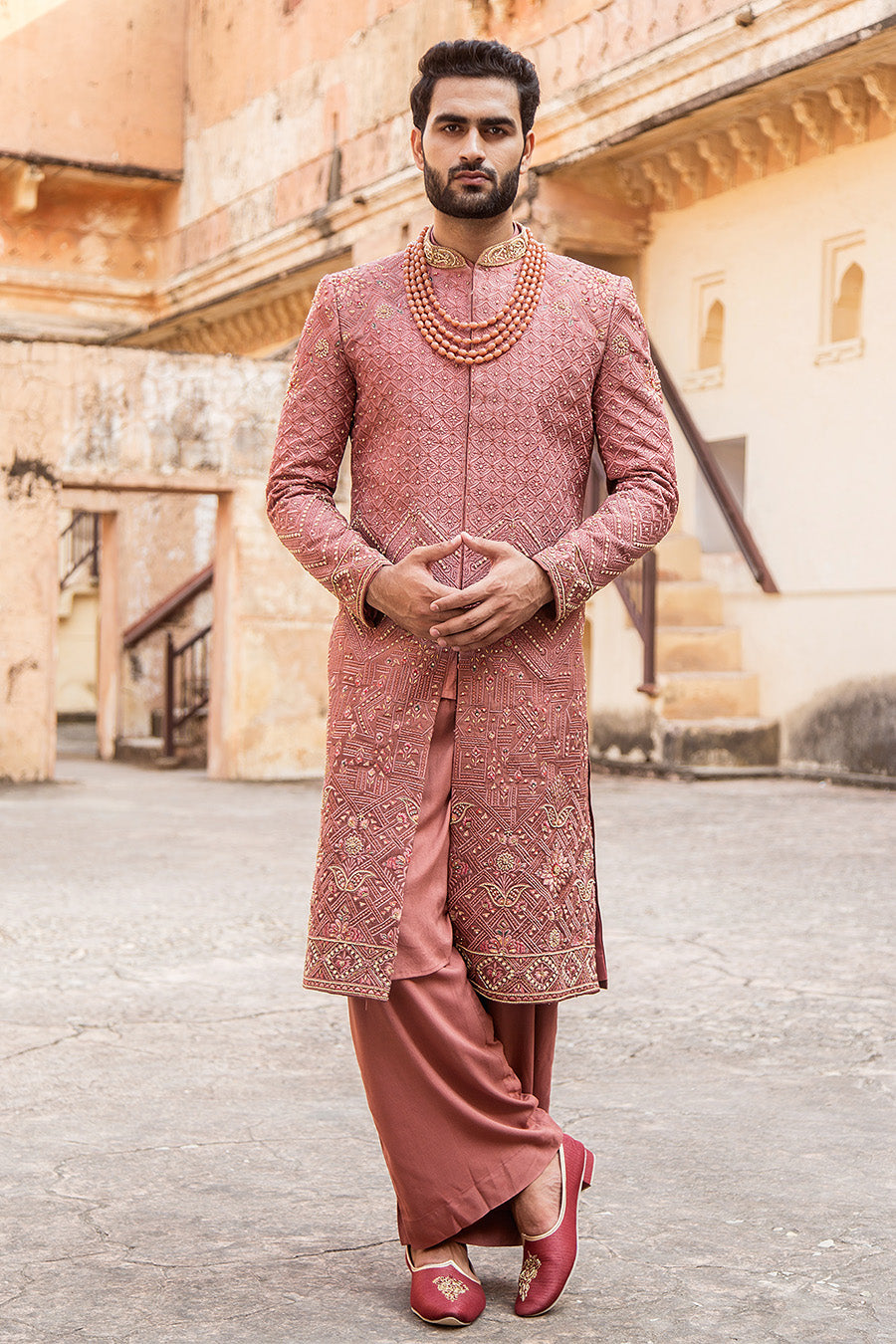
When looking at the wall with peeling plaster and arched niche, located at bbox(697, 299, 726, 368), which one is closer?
the wall with peeling plaster

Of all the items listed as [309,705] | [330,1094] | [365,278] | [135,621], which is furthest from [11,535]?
[365,278]

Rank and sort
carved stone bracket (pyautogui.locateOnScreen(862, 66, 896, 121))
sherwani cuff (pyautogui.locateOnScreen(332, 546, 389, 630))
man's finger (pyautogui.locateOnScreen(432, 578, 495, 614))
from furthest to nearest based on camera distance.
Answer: carved stone bracket (pyautogui.locateOnScreen(862, 66, 896, 121)) → sherwani cuff (pyautogui.locateOnScreen(332, 546, 389, 630)) → man's finger (pyautogui.locateOnScreen(432, 578, 495, 614))

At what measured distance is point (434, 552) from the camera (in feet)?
7.72

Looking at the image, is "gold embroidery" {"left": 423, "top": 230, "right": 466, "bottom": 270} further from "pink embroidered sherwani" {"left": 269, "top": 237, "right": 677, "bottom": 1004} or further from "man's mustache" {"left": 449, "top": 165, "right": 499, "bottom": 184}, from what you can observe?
"man's mustache" {"left": 449, "top": 165, "right": 499, "bottom": 184}

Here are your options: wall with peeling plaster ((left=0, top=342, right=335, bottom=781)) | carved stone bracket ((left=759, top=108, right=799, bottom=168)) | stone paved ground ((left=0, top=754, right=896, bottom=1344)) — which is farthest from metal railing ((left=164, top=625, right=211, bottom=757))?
stone paved ground ((left=0, top=754, right=896, bottom=1344))

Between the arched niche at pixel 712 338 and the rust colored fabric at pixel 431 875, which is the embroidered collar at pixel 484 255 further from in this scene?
the arched niche at pixel 712 338

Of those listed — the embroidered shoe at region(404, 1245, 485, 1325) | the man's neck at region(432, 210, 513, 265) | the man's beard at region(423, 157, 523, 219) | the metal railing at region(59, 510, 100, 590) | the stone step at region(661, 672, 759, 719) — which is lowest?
the embroidered shoe at region(404, 1245, 485, 1325)

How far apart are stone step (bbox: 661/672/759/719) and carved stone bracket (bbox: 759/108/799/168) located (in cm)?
394

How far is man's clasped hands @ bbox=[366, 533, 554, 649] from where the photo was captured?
231 cm

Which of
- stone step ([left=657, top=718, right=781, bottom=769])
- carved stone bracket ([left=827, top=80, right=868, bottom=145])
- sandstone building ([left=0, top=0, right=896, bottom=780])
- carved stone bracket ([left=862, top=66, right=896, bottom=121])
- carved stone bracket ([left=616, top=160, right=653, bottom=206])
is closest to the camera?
carved stone bracket ([left=862, top=66, right=896, bottom=121])

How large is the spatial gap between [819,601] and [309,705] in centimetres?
385

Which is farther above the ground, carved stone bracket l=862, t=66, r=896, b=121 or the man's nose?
carved stone bracket l=862, t=66, r=896, b=121

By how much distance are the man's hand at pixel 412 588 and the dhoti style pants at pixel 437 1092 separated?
0.30 m

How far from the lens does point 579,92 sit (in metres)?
12.2
